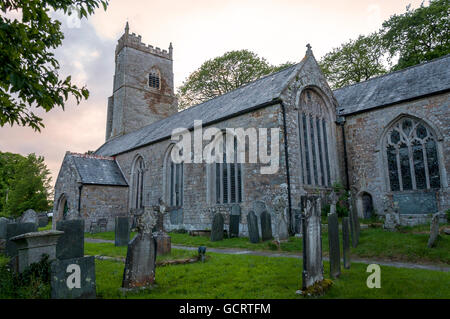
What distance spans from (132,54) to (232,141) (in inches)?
915

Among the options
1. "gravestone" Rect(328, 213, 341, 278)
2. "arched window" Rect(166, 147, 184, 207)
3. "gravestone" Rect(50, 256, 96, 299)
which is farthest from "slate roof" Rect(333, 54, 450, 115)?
"gravestone" Rect(50, 256, 96, 299)

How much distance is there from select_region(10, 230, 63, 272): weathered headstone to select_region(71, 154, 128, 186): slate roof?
53.6 ft

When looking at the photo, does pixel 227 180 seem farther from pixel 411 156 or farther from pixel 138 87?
pixel 138 87

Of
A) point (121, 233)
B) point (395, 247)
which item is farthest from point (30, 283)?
point (395, 247)

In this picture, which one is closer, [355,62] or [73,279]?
[73,279]

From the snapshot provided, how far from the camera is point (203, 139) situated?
16.2 m

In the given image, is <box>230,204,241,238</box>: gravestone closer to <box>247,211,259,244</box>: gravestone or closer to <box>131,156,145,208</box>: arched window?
<box>247,211,259,244</box>: gravestone

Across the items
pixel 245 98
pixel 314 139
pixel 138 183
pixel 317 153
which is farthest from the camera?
pixel 138 183

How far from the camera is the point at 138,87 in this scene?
3216cm

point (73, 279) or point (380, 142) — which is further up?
point (380, 142)

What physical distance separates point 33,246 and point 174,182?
44.9 feet

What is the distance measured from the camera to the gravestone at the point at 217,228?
39.1 feet
